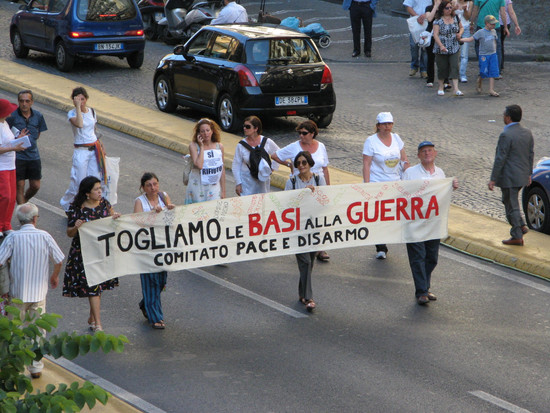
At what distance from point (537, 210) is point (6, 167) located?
637cm

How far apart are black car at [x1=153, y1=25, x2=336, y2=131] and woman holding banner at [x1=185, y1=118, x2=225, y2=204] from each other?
228 inches

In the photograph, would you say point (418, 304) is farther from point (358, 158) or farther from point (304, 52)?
point (304, 52)

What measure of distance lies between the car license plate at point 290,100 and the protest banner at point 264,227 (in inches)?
255

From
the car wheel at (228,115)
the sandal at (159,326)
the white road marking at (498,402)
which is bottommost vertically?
the white road marking at (498,402)

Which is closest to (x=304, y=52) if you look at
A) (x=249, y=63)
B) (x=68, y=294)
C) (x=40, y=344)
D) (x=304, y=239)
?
(x=249, y=63)

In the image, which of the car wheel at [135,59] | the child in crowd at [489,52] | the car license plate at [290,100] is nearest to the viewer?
the car license plate at [290,100]

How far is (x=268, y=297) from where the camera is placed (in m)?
9.81

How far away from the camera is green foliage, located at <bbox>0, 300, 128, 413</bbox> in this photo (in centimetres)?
443

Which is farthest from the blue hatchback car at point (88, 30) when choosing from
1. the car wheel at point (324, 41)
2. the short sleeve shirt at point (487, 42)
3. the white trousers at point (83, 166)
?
the white trousers at point (83, 166)

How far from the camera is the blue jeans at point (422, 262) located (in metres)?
9.70

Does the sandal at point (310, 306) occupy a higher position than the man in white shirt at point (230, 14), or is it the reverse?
the man in white shirt at point (230, 14)

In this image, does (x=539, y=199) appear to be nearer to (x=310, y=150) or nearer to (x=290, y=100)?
(x=310, y=150)

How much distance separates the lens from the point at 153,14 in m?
26.4

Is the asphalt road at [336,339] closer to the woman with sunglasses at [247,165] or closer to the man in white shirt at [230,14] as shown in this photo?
the woman with sunglasses at [247,165]
